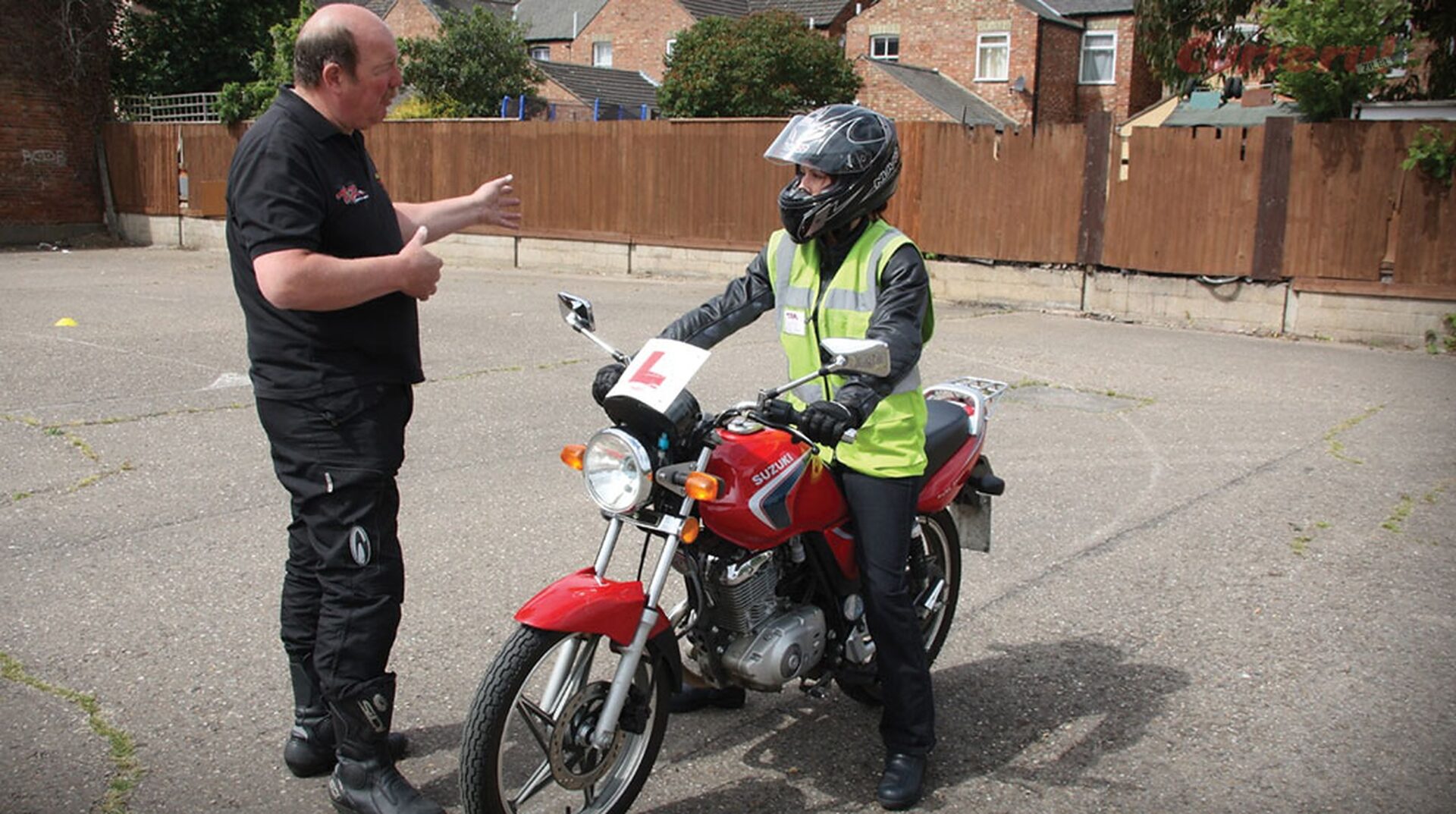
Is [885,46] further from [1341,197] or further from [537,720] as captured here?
[537,720]

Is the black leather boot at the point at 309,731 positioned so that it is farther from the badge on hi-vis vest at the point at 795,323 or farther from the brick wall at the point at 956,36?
the brick wall at the point at 956,36

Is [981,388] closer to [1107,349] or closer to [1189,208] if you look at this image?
[1107,349]

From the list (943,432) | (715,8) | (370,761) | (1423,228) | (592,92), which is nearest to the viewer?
(370,761)

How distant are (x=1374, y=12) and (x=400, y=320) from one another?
13.5 metres

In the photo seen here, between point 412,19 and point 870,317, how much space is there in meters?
49.2

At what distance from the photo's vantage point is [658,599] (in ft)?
11.3

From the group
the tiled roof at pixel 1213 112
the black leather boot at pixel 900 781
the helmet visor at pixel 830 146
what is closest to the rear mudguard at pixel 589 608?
the black leather boot at pixel 900 781

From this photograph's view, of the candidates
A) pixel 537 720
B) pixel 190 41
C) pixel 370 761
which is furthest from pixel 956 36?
pixel 537 720

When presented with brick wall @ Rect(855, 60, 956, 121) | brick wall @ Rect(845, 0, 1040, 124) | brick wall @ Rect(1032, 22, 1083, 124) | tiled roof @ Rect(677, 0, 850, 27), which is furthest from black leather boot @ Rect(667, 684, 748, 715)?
tiled roof @ Rect(677, 0, 850, 27)

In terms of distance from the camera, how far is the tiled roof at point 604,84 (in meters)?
40.2

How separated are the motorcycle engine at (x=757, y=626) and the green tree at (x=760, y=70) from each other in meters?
31.7

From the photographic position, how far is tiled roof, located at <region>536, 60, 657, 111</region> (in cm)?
4019

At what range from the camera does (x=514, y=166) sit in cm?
2027

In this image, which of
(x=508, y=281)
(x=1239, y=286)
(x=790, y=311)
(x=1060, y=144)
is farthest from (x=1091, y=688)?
(x=508, y=281)
